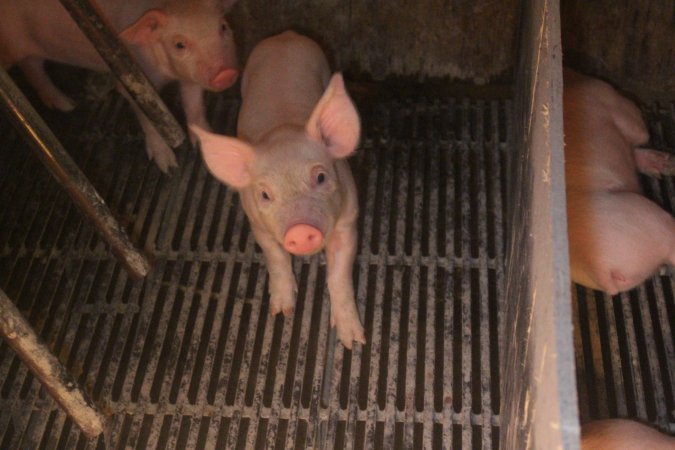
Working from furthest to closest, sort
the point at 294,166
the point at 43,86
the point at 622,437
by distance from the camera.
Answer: the point at 43,86 < the point at 294,166 < the point at 622,437

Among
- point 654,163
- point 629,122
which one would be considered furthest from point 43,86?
point 654,163

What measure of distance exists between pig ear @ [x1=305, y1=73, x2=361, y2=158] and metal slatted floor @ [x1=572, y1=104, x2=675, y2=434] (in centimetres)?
100

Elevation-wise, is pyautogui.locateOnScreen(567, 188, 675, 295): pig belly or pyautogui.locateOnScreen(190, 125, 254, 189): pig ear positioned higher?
pyautogui.locateOnScreen(190, 125, 254, 189): pig ear

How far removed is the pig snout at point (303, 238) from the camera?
7.10 ft

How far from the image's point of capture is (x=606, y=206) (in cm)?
251

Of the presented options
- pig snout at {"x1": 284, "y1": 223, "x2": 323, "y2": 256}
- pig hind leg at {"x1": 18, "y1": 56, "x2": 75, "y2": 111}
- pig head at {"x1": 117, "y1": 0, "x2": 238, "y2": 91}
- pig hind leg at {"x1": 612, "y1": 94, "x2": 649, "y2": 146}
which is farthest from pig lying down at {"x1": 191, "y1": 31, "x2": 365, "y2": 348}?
pig hind leg at {"x1": 612, "y1": 94, "x2": 649, "y2": 146}

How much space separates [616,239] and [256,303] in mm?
1228

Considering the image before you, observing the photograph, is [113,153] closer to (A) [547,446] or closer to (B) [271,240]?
(B) [271,240]

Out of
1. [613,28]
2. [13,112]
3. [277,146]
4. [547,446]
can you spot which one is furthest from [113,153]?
[547,446]

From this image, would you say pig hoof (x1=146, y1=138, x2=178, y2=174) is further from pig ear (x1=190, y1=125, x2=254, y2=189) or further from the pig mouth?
the pig mouth

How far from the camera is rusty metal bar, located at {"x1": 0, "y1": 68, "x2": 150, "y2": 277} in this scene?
2.38 meters

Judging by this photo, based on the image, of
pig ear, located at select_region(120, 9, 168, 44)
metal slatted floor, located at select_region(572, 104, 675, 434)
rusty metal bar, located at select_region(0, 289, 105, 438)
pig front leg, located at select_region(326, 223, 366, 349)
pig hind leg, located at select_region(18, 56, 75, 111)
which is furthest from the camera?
pig hind leg, located at select_region(18, 56, 75, 111)

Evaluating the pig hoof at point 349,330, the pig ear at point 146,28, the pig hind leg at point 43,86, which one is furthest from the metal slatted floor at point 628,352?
the pig hind leg at point 43,86

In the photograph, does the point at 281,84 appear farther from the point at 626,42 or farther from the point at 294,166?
the point at 626,42
